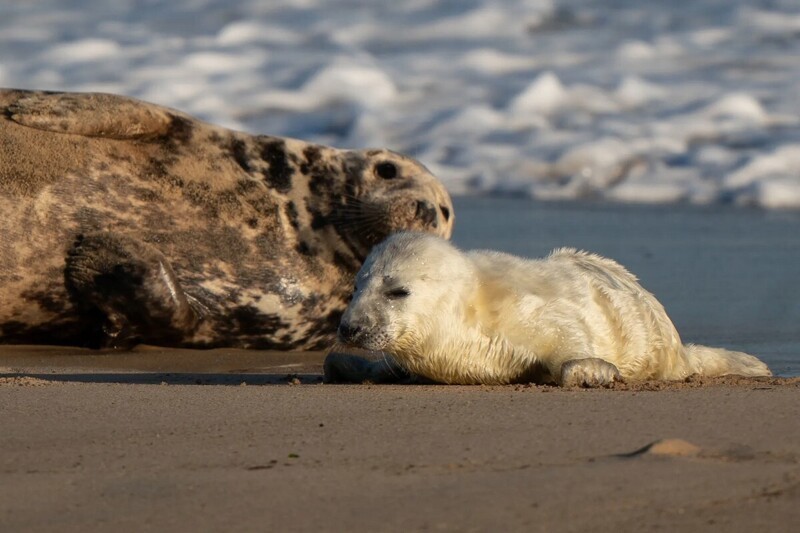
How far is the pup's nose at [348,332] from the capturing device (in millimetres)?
4023

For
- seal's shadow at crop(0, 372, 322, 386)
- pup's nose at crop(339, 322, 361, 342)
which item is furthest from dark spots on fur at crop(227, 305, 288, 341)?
pup's nose at crop(339, 322, 361, 342)

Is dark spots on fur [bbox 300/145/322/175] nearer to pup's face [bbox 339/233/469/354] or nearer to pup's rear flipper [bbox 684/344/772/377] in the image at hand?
pup's rear flipper [bbox 684/344/772/377]

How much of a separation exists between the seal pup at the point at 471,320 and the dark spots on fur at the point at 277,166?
2.36 m

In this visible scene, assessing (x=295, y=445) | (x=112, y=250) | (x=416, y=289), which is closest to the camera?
(x=295, y=445)

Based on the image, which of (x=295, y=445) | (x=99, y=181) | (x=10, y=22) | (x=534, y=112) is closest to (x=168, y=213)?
(x=99, y=181)

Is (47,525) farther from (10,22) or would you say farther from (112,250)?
(10,22)

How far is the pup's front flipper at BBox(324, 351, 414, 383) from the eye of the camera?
14.4 ft

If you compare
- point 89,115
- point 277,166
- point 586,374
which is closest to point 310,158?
point 277,166

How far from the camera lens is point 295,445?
3.04 meters

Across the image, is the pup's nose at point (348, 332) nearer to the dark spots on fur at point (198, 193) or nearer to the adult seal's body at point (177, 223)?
the adult seal's body at point (177, 223)

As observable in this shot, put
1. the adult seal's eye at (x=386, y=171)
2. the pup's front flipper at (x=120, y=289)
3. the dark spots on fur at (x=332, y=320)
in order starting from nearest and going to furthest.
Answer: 1. the pup's front flipper at (x=120, y=289)
2. the dark spots on fur at (x=332, y=320)
3. the adult seal's eye at (x=386, y=171)

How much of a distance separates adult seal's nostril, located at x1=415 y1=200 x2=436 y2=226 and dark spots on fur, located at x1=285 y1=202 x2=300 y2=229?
1.83 feet

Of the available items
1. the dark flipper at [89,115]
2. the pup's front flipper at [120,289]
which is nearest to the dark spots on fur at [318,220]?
the dark flipper at [89,115]

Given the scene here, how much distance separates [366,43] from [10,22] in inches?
223
